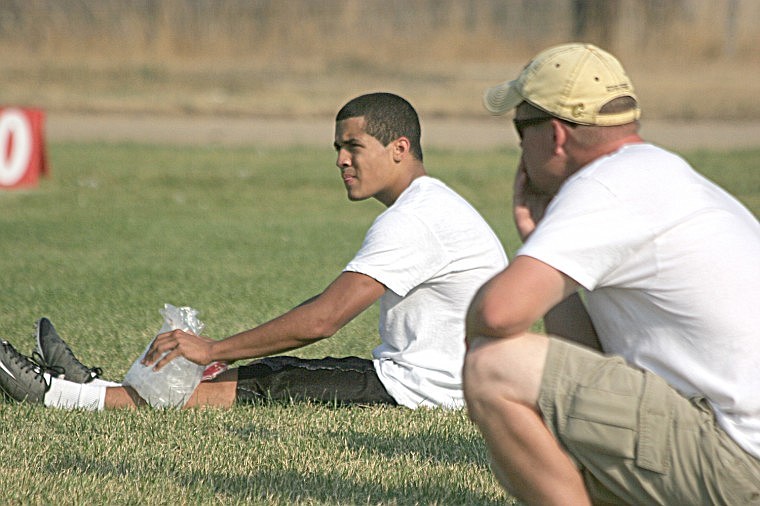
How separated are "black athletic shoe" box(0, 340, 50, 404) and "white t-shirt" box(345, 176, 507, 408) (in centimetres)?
140

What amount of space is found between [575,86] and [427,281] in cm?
177

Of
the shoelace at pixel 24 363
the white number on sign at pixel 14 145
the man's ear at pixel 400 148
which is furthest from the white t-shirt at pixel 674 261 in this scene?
the white number on sign at pixel 14 145

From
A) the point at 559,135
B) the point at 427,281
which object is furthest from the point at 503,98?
the point at 427,281

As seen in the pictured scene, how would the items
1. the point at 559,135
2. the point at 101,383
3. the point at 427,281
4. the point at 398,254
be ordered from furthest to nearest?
the point at 101,383 < the point at 427,281 < the point at 398,254 < the point at 559,135

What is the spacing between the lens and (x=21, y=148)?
1529 cm

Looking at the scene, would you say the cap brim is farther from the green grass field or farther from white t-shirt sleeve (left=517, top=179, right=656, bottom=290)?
the green grass field

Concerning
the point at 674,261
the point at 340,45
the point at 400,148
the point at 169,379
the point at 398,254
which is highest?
the point at 674,261

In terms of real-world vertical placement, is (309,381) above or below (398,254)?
below

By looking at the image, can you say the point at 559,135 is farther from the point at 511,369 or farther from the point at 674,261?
the point at 511,369

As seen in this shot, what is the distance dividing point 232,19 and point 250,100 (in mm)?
7653

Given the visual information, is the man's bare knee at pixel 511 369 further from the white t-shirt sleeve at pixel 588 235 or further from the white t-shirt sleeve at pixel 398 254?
the white t-shirt sleeve at pixel 398 254

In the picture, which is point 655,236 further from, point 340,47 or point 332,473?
point 340,47

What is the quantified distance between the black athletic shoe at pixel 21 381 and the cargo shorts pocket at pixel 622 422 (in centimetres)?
278

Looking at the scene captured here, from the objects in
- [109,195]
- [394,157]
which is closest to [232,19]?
[109,195]
